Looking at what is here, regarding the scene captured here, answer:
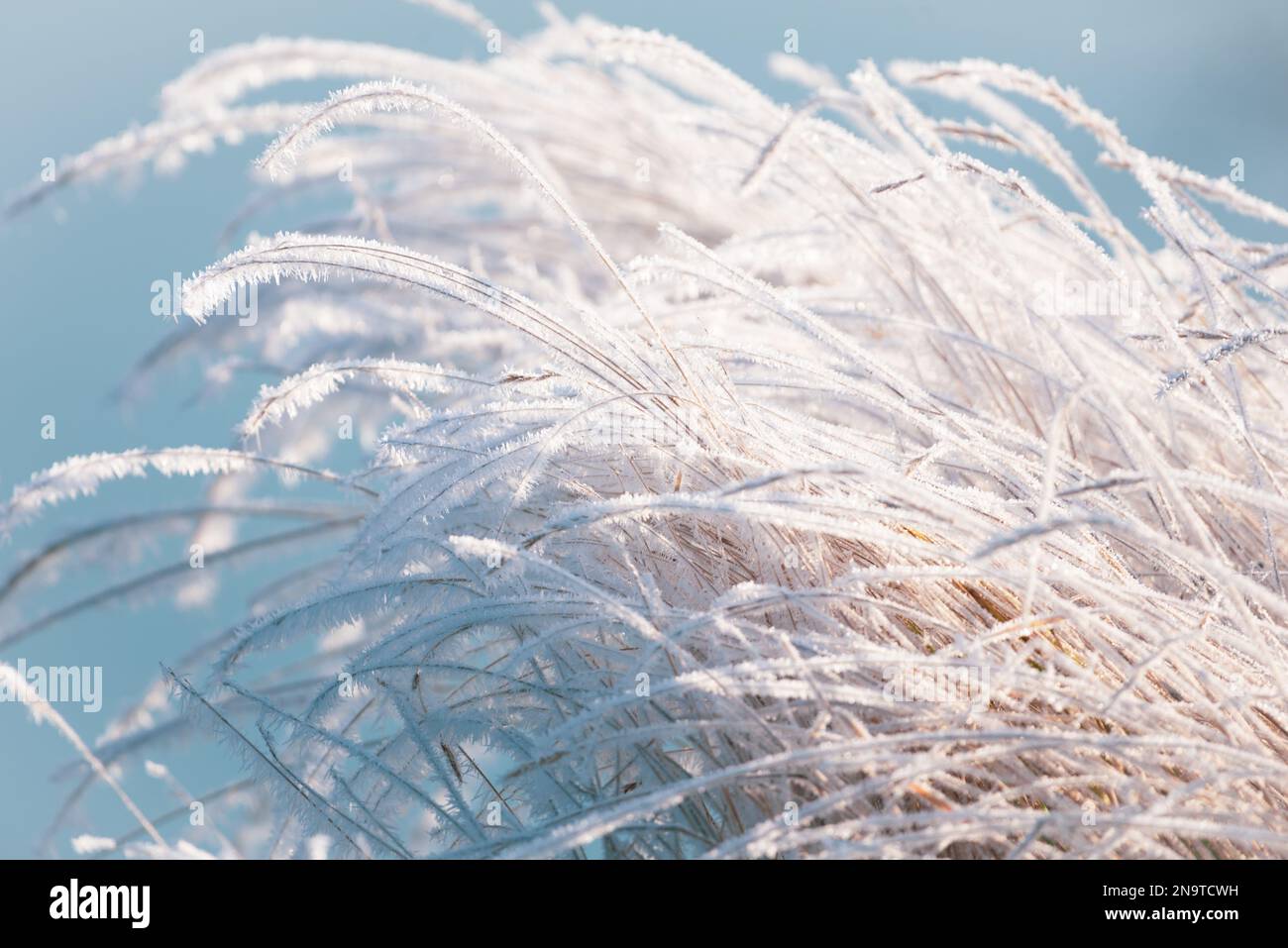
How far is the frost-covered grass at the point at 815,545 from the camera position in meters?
0.40

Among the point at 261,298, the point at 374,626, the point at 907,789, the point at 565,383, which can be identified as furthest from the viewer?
the point at 261,298

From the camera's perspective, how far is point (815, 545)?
0.48 meters

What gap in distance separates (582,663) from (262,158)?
259mm

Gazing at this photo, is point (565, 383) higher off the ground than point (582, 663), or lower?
higher

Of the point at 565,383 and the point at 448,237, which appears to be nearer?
the point at 565,383

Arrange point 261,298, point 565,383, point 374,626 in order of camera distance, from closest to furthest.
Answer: point 565,383
point 374,626
point 261,298

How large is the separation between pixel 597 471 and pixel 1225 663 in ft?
0.93

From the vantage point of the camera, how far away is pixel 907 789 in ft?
1.32

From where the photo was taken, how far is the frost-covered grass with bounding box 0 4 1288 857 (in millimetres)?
401
